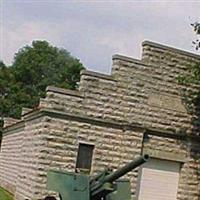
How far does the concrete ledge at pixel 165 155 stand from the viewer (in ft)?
57.0

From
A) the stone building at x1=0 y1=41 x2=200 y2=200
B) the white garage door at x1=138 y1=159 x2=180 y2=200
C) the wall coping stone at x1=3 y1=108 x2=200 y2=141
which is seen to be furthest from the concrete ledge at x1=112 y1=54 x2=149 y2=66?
the white garage door at x1=138 y1=159 x2=180 y2=200

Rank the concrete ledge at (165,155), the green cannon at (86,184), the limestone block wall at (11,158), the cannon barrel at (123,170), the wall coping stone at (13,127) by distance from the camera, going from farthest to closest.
Answer: the wall coping stone at (13,127), the limestone block wall at (11,158), the concrete ledge at (165,155), the green cannon at (86,184), the cannon barrel at (123,170)

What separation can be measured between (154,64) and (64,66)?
40172 mm

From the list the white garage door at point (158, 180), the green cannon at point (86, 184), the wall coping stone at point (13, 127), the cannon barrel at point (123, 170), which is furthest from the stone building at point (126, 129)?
the cannon barrel at point (123, 170)

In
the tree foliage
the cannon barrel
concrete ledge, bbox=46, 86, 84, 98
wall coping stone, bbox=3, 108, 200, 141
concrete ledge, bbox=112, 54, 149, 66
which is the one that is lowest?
the cannon barrel

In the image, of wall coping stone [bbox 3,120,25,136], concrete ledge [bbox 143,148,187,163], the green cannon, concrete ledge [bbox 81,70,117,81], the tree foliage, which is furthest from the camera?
the tree foliage

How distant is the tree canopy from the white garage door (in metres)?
28.5

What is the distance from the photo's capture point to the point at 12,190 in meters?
21.7

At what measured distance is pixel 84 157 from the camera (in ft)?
54.0

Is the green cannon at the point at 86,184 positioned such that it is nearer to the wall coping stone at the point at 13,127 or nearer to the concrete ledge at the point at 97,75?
the concrete ledge at the point at 97,75

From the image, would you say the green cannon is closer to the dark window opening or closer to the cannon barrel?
the cannon barrel

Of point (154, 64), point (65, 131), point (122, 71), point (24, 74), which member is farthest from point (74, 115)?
point (24, 74)

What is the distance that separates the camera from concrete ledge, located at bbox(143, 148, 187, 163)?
57.0 ft

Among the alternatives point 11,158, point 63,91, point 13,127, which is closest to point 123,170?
point 63,91
